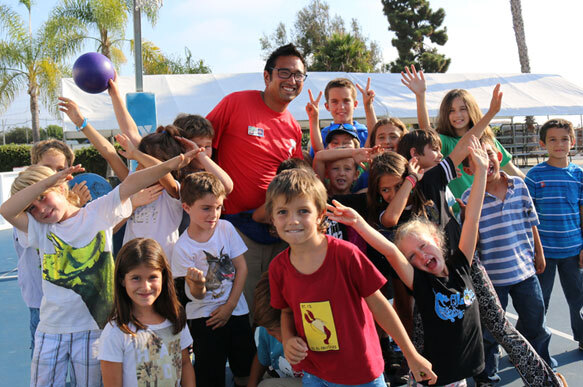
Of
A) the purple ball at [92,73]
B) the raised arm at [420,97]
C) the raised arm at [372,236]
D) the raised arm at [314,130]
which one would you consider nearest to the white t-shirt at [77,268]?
the raised arm at [372,236]

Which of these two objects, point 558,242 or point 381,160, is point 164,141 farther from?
point 558,242

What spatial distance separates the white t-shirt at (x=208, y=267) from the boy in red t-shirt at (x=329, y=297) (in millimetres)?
821

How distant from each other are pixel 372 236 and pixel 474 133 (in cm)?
165

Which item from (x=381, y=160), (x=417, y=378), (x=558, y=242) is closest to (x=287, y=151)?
(x=381, y=160)

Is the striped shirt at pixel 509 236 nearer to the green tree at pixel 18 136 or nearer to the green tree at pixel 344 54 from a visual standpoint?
the green tree at pixel 344 54

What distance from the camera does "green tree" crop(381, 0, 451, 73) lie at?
35719 millimetres

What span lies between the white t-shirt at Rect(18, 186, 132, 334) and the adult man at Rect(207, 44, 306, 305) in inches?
41.2

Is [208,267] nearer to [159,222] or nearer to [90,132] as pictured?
[159,222]

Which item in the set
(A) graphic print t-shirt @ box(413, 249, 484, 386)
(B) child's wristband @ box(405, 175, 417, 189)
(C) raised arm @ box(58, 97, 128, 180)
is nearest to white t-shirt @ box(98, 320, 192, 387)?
(C) raised arm @ box(58, 97, 128, 180)

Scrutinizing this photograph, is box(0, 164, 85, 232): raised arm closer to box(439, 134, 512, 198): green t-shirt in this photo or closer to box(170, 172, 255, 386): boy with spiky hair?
box(170, 172, 255, 386): boy with spiky hair

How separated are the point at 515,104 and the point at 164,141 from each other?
16.0 meters

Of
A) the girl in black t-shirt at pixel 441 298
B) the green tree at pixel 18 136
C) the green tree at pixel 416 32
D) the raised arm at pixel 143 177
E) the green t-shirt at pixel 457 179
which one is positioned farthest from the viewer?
the green tree at pixel 18 136

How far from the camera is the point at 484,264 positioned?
11.1 feet

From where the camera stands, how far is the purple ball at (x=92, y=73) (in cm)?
379
